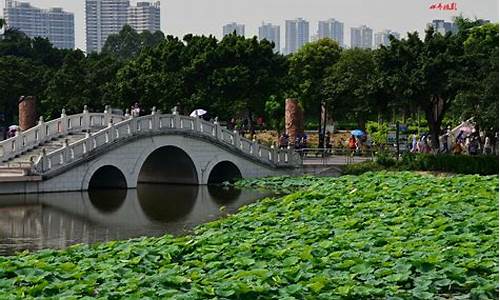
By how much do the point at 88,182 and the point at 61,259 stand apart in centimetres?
1745

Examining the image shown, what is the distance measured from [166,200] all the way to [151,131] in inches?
136

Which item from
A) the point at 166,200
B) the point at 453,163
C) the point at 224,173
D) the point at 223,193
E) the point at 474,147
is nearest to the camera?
the point at 166,200

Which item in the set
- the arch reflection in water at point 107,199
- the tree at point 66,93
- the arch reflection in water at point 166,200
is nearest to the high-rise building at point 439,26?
the arch reflection in water at point 166,200

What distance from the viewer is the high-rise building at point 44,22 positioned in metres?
150

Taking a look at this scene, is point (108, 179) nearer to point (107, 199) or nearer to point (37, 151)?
point (37, 151)

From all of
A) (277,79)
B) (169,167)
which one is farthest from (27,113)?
(277,79)

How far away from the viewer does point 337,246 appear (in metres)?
12.3

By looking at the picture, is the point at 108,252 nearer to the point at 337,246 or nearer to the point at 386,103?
the point at 337,246

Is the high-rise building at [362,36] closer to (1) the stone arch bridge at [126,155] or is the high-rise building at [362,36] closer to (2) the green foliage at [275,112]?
(2) the green foliage at [275,112]

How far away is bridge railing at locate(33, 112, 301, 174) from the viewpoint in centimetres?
2810

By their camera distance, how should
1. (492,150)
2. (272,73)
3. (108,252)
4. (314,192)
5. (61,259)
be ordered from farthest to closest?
(272,73), (492,150), (314,192), (108,252), (61,259)

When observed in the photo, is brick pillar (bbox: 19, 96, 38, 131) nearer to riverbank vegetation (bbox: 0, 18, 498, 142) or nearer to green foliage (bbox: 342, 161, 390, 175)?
riverbank vegetation (bbox: 0, 18, 498, 142)

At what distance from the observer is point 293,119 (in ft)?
123

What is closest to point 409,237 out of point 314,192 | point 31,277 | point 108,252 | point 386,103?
point 108,252
